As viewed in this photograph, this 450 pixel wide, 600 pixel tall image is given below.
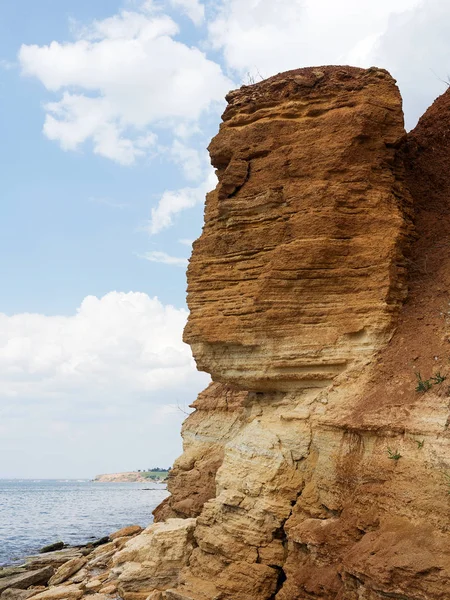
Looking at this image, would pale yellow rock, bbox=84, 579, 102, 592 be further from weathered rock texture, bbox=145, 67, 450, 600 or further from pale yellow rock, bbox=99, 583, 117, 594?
weathered rock texture, bbox=145, 67, 450, 600

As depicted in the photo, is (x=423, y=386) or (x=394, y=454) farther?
(x=423, y=386)

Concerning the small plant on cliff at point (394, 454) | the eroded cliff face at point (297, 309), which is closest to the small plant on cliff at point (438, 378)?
the eroded cliff face at point (297, 309)

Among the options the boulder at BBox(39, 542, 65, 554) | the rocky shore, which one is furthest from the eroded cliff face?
the boulder at BBox(39, 542, 65, 554)

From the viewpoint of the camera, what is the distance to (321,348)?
12.5 m

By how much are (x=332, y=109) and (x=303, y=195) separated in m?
2.26

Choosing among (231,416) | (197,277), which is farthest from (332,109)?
(231,416)

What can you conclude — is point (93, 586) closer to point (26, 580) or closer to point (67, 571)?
point (67, 571)

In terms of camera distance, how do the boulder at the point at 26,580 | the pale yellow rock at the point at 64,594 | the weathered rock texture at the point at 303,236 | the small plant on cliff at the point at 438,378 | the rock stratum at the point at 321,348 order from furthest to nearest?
1. the boulder at the point at 26,580
2. the pale yellow rock at the point at 64,594
3. the weathered rock texture at the point at 303,236
4. the small plant on cliff at the point at 438,378
5. the rock stratum at the point at 321,348

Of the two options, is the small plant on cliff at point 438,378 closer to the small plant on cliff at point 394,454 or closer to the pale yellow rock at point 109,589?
the small plant on cliff at point 394,454

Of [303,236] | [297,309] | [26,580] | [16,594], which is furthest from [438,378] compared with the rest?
[26,580]

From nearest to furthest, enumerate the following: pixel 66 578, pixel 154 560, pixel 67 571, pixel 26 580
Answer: pixel 154 560
pixel 66 578
pixel 67 571
pixel 26 580

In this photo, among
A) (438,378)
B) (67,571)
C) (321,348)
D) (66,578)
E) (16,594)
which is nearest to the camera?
(438,378)

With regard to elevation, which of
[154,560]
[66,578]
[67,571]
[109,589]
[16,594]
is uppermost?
[154,560]

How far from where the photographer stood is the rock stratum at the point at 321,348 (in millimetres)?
9867
